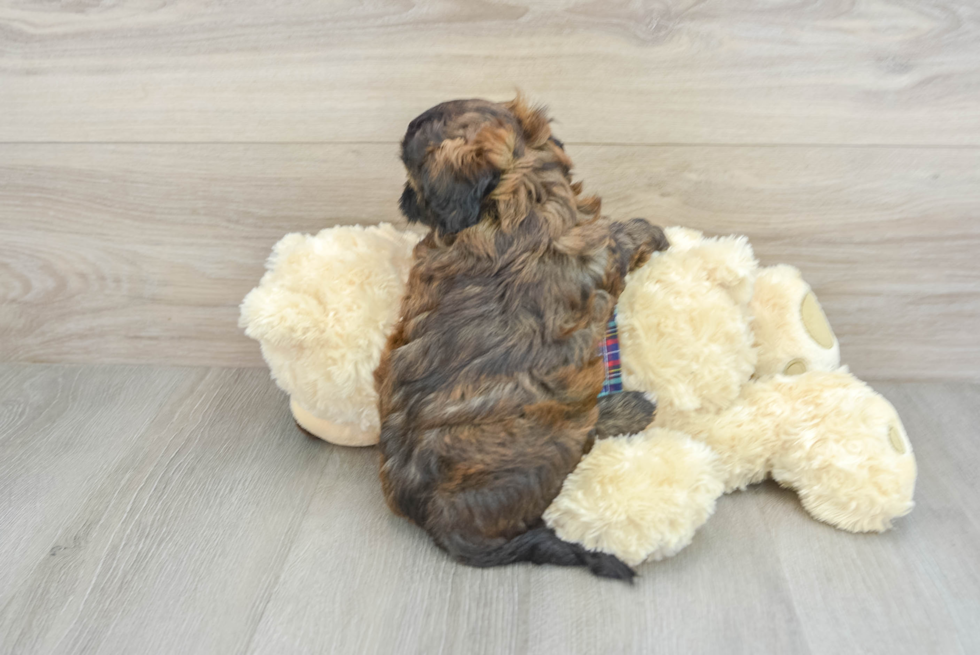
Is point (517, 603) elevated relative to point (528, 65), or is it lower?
lower

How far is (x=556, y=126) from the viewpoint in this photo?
1.14m

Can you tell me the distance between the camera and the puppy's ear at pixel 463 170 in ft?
2.71

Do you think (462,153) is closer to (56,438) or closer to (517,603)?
(517,603)

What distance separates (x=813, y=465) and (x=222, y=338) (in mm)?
1047

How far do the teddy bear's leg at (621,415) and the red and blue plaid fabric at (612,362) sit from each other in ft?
0.06

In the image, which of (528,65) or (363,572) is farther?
(528,65)

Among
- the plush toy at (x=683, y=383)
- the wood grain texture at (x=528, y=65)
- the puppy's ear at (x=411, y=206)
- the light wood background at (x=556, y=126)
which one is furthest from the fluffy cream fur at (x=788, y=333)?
the puppy's ear at (x=411, y=206)

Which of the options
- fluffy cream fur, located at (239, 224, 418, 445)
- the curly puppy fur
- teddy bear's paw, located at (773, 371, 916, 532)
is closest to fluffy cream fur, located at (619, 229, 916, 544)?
teddy bear's paw, located at (773, 371, 916, 532)

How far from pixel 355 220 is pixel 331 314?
0.91ft

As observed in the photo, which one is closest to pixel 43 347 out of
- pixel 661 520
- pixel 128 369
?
pixel 128 369

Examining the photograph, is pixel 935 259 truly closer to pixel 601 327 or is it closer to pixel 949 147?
pixel 949 147

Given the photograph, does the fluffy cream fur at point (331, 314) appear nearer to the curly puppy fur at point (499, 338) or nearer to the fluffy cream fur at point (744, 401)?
the curly puppy fur at point (499, 338)

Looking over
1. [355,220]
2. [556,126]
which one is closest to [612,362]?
[556,126]

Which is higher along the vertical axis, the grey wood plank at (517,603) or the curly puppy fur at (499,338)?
the curly puppy fur at (499,338)
